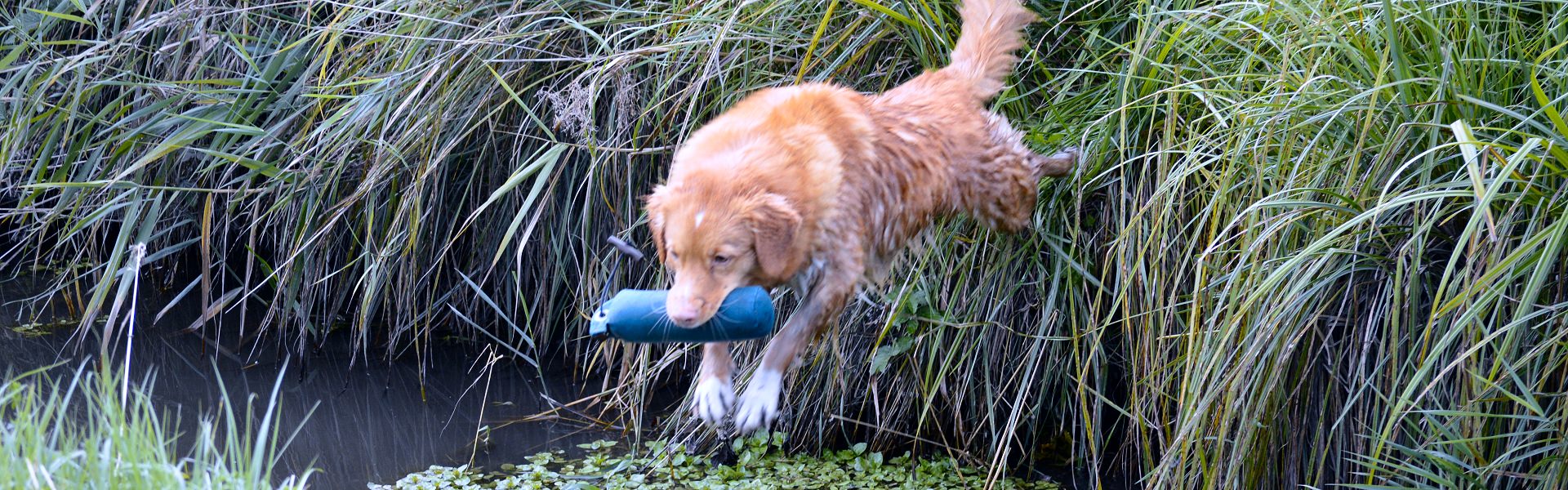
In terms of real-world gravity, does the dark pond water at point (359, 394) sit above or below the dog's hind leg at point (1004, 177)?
below

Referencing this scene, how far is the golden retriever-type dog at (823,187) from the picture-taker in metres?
3.01

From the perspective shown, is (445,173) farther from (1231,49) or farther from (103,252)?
(1231,49)

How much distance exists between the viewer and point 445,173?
5086 mm

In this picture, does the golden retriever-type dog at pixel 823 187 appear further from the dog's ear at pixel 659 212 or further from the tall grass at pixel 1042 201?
the tall grass at pixel 1042 201

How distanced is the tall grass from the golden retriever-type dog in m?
0.34

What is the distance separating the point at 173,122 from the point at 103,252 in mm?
930

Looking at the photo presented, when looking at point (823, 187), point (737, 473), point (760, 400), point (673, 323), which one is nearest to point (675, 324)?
point (673, 323)

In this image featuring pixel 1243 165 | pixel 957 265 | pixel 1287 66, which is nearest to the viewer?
pixel 1287 66

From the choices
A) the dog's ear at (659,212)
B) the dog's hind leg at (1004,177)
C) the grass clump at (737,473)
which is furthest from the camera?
the grass clump at (737,473)

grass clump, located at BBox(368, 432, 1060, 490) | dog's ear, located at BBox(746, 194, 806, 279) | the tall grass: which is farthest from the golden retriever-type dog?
grass clump, located at BBox(368, 432, 1060, 490)

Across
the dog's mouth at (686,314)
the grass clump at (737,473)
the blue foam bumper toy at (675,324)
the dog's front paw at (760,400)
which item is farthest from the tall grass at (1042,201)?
the dog's mouth at (686,314)

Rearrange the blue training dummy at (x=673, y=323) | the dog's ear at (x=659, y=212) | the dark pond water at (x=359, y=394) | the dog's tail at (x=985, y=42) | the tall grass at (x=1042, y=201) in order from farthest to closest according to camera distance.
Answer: the dark pond water at (x=359, y=394) < the dog's tail at (x=985, y=42) < the dog's ear at (x=659, y=212) < the blue training dummy at (x=673, y=323) < the tall grass at (x=1042, y=201)

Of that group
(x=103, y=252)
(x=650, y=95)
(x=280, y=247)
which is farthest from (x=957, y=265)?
(x=103, y=252)

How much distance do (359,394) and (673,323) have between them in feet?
9.73
